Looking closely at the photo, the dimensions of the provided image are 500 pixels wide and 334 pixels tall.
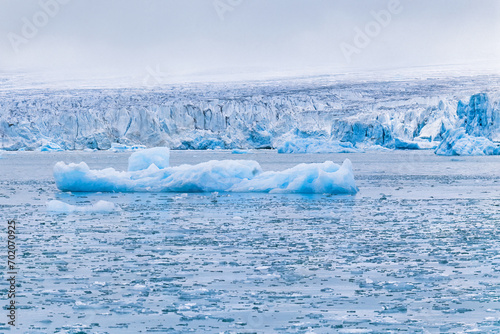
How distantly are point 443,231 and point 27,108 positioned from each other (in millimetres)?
63244

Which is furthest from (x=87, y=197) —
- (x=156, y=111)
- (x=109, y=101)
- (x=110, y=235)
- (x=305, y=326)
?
(x=109, y=101)

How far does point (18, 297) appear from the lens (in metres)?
6.32

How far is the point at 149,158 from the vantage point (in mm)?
20969

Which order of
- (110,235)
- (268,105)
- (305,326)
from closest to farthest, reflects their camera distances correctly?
1. (305,326)
2. (110,235)
3. (268,105)

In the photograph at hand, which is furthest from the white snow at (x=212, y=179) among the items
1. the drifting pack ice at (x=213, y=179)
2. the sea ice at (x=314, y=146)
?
the sea ice at (x=314, y=146)

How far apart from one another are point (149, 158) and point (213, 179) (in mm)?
3117

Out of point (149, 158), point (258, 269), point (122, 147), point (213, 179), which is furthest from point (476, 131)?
point (258, 269)

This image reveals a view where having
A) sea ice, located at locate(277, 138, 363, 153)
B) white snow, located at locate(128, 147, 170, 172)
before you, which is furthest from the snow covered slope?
white snow, located at locate(128, 147, 170, 172)

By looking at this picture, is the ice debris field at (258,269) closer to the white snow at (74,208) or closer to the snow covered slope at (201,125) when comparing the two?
the white snow at (74,208)

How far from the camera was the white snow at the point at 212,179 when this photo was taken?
17953 millimetres

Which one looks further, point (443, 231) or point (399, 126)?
point (399, 126)

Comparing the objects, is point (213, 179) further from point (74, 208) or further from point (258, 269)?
point (258, 269)

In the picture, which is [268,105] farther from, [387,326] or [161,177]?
[387,326]

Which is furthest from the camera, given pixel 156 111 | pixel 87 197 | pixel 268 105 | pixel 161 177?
pixel 268 105
